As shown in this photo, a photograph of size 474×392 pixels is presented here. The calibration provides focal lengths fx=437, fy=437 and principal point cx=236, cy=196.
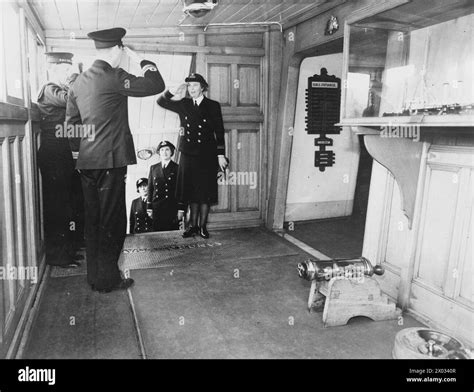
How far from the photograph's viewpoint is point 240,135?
19.4 ft

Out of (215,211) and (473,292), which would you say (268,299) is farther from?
(215,211)

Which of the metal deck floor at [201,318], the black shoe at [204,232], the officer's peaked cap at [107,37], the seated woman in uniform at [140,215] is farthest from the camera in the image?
the seated woman in uniform at [140,215]

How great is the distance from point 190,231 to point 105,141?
7.26 ft

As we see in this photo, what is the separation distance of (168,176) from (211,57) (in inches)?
64.0

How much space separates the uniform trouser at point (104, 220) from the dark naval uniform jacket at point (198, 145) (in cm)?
173

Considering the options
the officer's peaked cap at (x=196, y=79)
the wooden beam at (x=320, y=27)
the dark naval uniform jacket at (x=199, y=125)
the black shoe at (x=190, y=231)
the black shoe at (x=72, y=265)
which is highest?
the wooden beam at (x=320, y=27)

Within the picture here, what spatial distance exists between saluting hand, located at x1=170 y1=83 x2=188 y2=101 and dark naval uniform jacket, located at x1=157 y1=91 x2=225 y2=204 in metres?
0.08

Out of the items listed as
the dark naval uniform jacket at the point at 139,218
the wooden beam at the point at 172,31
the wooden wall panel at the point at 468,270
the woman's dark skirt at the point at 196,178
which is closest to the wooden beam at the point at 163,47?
the wooden beam at the point at 172,31

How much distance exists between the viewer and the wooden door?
5.73 metres

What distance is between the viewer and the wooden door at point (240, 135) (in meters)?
5.73

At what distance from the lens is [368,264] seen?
3227mm

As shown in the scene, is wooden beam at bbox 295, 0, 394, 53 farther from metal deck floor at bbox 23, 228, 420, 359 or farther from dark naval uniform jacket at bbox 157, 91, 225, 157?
metal deck floor at bbox 23, 228, 420, 359

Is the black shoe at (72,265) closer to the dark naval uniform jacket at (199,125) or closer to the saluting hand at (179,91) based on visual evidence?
the dark naval uniform jacket at (199,125)

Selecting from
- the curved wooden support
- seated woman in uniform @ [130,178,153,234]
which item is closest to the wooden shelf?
the curved wooden support
